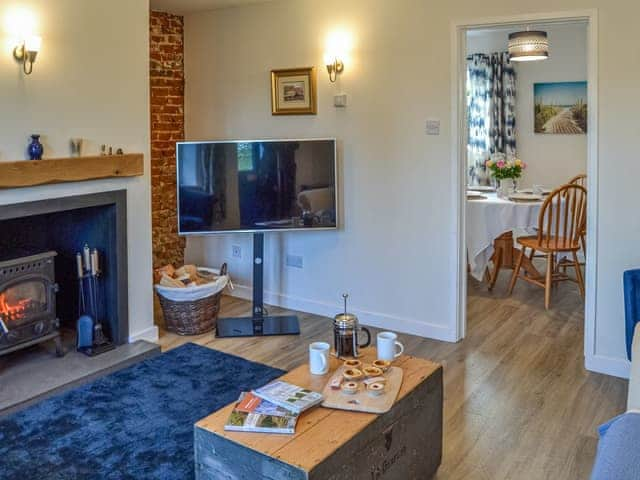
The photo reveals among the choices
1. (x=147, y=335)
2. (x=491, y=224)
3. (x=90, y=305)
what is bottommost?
(x=147, y=335)

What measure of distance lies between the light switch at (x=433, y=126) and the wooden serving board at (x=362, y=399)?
2.28 m

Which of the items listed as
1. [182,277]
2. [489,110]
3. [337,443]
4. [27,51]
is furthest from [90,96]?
[489,110]

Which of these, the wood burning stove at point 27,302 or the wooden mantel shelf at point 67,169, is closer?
the wooden mantel shelf at point 67,169

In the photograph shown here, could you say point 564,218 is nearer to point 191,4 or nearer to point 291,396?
point 191,4

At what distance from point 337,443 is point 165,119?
161 inches

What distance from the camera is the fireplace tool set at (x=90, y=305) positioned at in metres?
3.98

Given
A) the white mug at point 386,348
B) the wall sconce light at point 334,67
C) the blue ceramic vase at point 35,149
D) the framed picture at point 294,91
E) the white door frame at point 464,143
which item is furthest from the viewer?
the framed picture at point 294,91

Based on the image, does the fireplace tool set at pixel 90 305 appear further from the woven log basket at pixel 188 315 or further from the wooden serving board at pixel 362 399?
the wooden serving board at pixel 362 399

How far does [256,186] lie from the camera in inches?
178

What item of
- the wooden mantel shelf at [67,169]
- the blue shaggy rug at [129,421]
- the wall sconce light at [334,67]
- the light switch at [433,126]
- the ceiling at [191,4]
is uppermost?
the ceiling at [191,4]

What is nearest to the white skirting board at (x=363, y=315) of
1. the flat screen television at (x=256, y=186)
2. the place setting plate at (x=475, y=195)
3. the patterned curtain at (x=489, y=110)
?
the flat screen television at (x=256, y=186)

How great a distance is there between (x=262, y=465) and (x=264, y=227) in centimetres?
265

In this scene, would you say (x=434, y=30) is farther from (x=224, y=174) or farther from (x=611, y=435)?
(x=611, y=435)

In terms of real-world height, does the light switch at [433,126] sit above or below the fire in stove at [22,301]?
above
